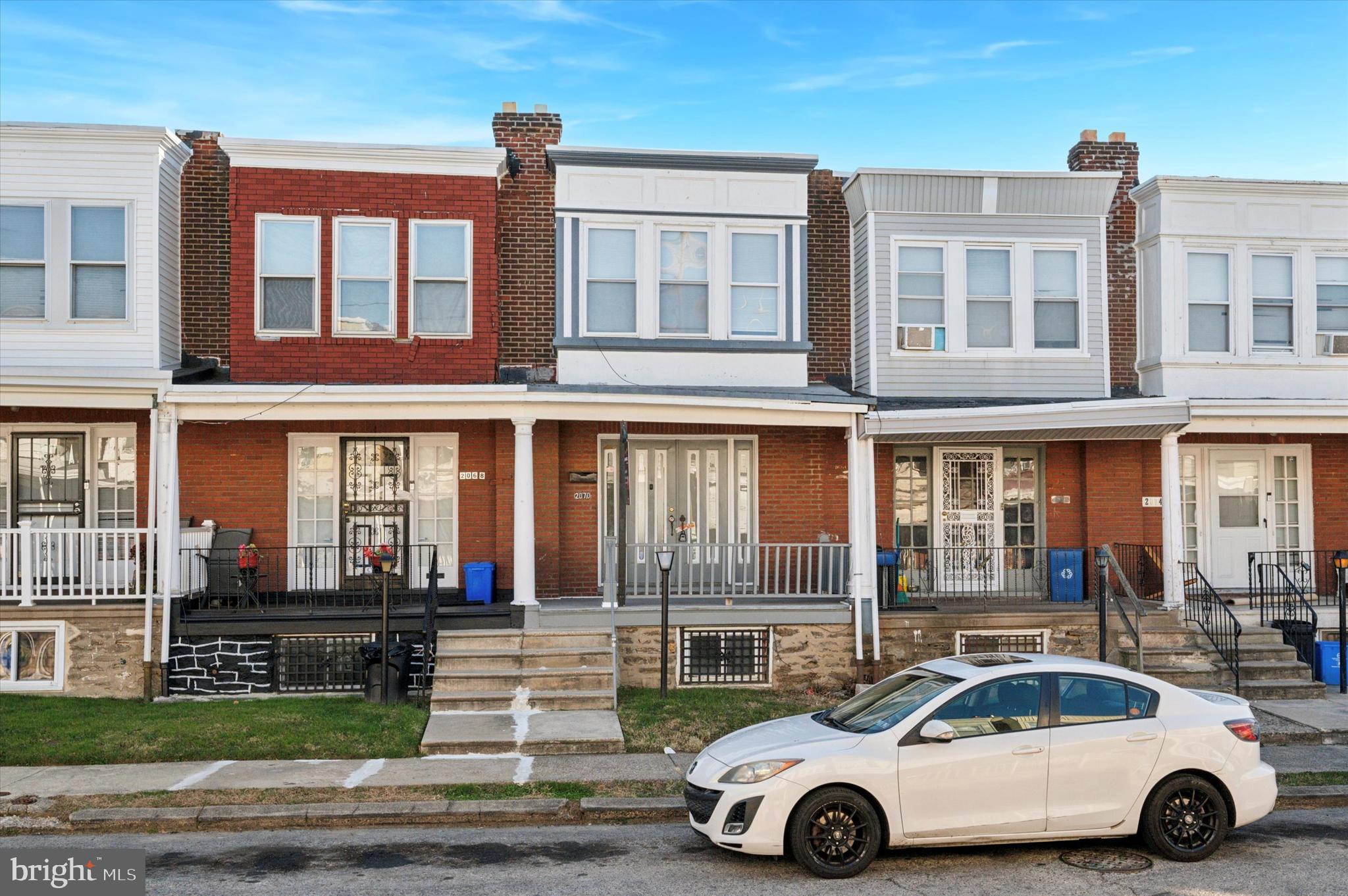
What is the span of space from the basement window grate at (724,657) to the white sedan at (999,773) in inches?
243

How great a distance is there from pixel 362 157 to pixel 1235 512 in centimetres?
1398

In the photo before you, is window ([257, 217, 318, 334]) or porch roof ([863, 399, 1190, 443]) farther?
window ([257, 217, 318, 334])

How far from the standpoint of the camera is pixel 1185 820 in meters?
7.78

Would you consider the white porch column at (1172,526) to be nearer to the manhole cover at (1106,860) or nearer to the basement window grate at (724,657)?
the basement window grate at (724,657)

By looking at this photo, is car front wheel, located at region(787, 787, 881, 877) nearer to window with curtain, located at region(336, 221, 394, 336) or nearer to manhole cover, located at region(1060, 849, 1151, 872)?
manhole cover, located at region(1060, 849, 1151, 872)

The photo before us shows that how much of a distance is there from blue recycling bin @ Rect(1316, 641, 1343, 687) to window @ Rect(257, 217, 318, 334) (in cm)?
1408

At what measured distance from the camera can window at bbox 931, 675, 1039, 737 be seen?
7.74 meters

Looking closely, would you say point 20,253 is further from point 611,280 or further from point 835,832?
point 835,832

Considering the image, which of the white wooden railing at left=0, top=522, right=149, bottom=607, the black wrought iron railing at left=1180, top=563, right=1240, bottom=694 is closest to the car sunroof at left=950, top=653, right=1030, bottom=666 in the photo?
the black wrought iron railing at left=1180, top=563, right=1240, bottom=694

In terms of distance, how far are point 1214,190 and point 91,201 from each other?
620 inches

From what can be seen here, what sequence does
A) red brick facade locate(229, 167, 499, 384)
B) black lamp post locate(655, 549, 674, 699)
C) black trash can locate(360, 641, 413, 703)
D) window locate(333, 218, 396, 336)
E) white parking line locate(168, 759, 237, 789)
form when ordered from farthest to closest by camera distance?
window locate(333, 218, 396, 336) → red brick facade locate(229, 167, 499, 384) → black lamp post locate(655, 549, 674, 699) → black trash can locate(360, 641, 413, 703) → white parking line locate(168, 759, 237, 789)

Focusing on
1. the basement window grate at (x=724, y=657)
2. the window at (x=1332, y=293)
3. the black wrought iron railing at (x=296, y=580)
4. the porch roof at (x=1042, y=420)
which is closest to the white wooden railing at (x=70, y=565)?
the black wrought iron railing at (x=296, y=580)

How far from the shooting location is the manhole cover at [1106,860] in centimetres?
759

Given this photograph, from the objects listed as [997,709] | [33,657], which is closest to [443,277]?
[33,657]
